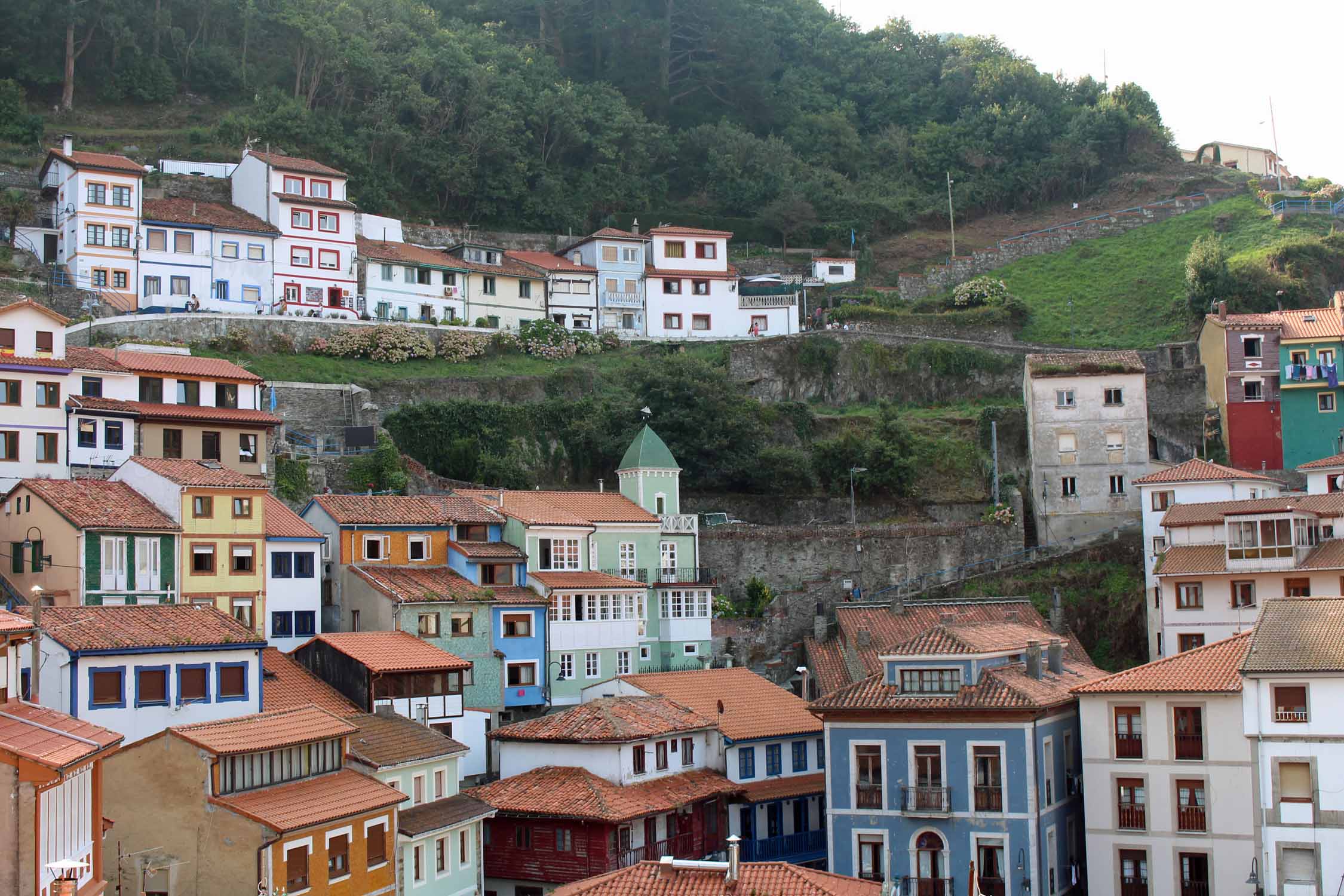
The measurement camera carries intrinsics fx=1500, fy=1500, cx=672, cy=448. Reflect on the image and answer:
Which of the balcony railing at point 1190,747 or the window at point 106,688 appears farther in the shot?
the balcony railing at point 1190,747

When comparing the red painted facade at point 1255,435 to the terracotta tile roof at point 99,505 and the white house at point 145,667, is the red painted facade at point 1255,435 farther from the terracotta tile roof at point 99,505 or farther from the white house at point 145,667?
the terracotta tile roof at point 99,505

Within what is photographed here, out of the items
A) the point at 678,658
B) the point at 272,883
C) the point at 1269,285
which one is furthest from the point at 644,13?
the point at 272,883

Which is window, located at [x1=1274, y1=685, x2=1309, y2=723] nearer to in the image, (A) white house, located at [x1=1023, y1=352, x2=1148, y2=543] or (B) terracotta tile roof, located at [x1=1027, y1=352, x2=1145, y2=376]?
(A) white house, located at [x1=1023, y1=352, x2=1148, y2=543]

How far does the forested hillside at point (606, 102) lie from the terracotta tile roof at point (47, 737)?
62692 millimetres

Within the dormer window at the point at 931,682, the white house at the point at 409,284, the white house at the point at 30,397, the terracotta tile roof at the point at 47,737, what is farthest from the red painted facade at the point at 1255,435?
the terracotta tile roof at the point at 47,737

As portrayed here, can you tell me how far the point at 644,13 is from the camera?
10806cm

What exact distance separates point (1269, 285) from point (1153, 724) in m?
43.9

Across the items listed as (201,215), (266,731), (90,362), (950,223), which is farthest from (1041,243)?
(266,731)

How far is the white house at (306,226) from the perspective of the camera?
2894 inches

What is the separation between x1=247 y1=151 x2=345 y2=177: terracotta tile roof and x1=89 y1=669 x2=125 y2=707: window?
42.9 meters

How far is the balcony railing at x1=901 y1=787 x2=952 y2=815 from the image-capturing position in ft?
137

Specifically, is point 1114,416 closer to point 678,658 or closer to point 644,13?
point 678,658

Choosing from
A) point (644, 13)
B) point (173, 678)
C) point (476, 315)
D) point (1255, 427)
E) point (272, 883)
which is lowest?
point (272, 883)

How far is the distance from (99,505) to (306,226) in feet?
108
